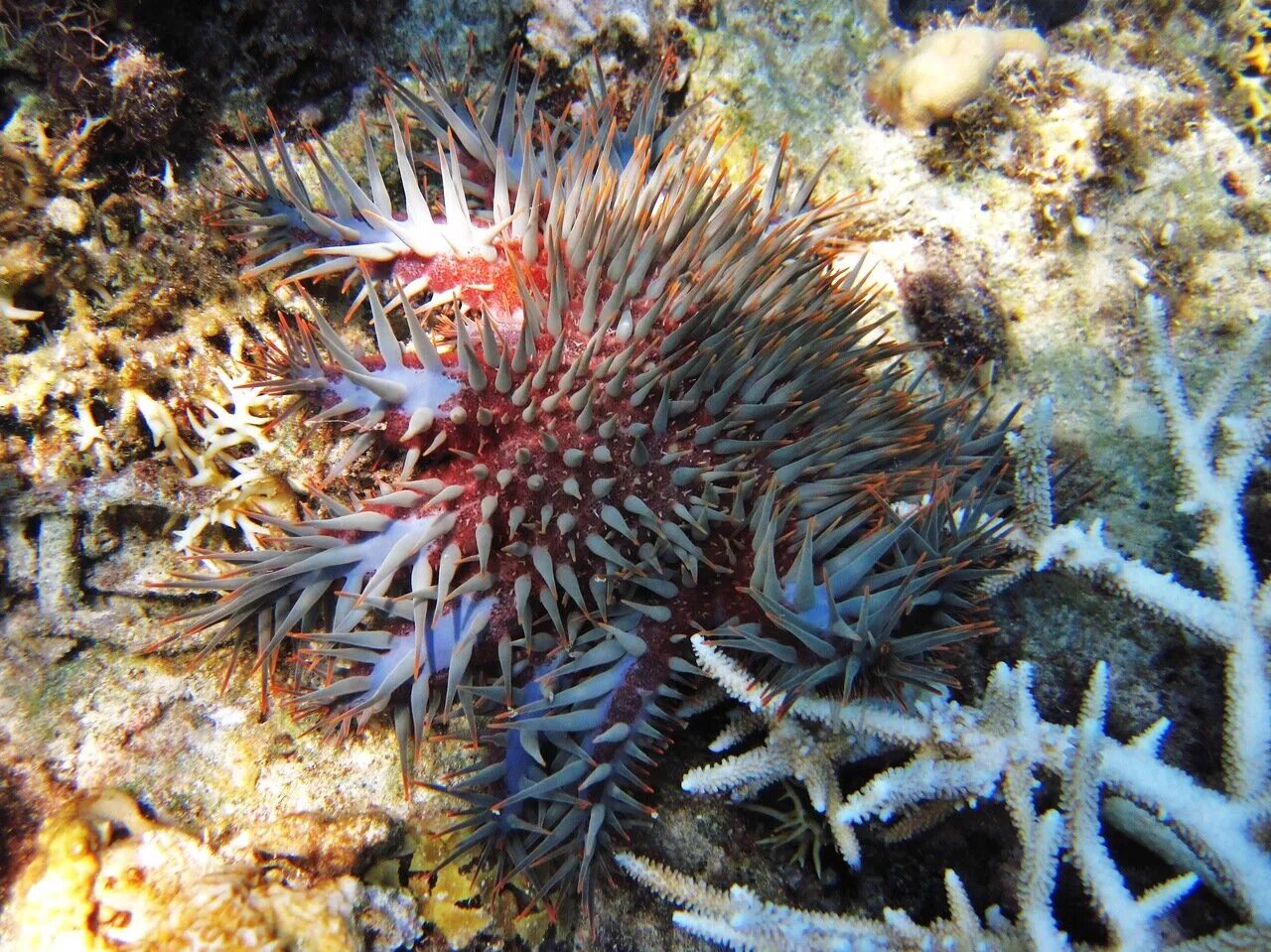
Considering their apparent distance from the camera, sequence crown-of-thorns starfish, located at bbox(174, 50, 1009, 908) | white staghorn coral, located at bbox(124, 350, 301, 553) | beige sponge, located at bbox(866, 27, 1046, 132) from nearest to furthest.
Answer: crown-of-thorns starfish, located at bbox(174, 50, 1009, 908), white staghorn coral, located at bbox(124, 350, 301, 553), beige sponge, located at bbox(866, 27, 1046, 132)

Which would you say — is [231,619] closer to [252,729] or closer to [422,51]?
[252,729]

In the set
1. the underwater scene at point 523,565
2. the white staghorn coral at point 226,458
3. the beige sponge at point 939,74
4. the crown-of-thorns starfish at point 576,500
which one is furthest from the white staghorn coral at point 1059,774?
the beige sponge at point 939,74

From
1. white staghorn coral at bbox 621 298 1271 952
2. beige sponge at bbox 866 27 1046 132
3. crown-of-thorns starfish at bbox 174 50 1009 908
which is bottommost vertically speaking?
white staghorn coral at bbox 621 298 1271 952

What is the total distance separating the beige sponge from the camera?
12.2 ft

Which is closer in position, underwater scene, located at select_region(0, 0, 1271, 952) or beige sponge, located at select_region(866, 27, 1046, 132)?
underwater scene, located at select_region(0, 0, 1271, 952)

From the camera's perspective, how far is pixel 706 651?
8.36ft

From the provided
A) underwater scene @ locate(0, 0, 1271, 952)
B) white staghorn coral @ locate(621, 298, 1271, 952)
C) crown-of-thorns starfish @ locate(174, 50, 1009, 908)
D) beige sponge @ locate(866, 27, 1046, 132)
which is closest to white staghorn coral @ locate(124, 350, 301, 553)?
underwater scene @ locate(0, 0, 1271, 952)

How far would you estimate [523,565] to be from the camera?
256 cm

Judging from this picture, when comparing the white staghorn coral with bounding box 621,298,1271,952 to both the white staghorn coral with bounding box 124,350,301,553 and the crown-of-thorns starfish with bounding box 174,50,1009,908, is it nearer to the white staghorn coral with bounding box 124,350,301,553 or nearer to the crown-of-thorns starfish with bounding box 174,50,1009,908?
the crown-of-thorns starfish with bounding box 174,50,1009,908

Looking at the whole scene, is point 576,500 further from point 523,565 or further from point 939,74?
point 939,74

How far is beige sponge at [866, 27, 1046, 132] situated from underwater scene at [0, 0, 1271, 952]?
41.8 inches

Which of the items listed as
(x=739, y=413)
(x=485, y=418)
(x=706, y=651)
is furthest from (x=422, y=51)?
(x=706, y=651)

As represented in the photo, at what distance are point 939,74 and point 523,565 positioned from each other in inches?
129

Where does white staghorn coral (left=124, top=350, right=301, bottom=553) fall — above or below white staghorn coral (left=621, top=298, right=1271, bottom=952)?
above
